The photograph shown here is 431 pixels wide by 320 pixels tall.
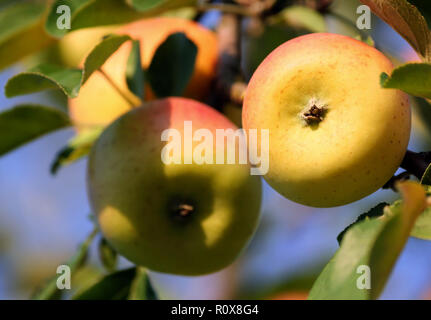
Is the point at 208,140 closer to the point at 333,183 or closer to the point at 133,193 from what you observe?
the point at 133,193

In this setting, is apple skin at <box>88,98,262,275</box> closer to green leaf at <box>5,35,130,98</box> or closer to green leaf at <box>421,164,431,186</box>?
green leaf at <box>5,35,130,98</box>

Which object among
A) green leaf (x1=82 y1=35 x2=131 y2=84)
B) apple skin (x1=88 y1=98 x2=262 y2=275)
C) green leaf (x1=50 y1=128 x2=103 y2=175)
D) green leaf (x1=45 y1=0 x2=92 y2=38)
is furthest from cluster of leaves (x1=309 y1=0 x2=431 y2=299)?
green leaf (x1=50 y1=128 x2=103 y2=175)

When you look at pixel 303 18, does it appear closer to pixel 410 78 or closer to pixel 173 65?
pixel 173 65

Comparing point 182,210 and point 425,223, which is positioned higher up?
point 182,210

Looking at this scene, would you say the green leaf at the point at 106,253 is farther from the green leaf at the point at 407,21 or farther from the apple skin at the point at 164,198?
the green leaf at the point at 407,21

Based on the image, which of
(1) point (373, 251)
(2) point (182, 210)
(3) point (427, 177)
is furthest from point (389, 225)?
(2) point (182, 210)

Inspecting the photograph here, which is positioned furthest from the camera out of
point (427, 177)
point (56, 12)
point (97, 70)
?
point (97, 70)
